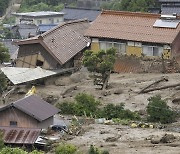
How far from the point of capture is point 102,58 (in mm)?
30656

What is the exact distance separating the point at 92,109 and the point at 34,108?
12.6 ft

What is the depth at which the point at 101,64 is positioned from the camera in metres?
29.8

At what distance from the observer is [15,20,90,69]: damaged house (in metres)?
34.2

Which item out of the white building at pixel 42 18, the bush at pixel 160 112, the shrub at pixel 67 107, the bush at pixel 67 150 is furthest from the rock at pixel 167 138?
the white building at pixel 42 18

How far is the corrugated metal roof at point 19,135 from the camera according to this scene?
2233cm

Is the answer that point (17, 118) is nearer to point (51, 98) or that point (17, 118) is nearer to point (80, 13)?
point (51, 98)

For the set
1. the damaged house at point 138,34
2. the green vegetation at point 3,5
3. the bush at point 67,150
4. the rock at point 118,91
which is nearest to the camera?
the bush at point 67,150

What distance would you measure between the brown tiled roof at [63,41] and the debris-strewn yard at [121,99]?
156 centimetres

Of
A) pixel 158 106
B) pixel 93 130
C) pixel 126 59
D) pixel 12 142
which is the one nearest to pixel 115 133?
pixel 93 130

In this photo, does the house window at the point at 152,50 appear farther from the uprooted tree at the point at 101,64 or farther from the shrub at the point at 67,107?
the shrub at the point at 67,107

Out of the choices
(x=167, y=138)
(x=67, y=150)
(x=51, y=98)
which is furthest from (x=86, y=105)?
(x=67, y=150)

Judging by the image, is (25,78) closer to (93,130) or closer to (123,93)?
(123,93)

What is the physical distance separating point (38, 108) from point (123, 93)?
6.50m

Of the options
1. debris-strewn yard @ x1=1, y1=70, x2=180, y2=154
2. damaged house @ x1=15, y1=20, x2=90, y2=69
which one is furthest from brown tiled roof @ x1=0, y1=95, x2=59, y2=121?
damaged house @ x1=15, y1=20, x2=90, y2=69
